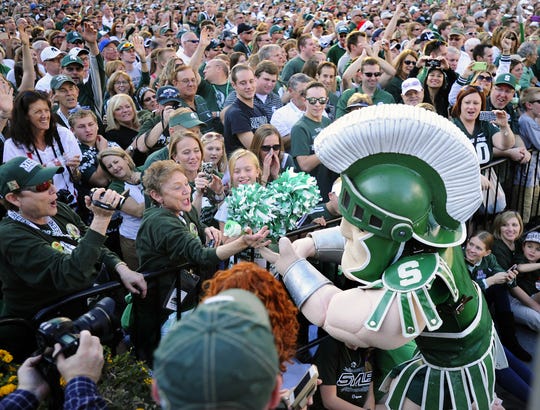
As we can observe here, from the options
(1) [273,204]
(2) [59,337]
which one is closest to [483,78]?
(1) [273,204]

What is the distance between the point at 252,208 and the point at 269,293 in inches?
48.1

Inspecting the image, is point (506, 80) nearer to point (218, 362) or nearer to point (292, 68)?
point (292, 68)

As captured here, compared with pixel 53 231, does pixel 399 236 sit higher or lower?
higher

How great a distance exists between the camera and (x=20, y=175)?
3.28 metres

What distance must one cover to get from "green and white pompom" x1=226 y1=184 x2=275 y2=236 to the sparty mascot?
1.98 ft

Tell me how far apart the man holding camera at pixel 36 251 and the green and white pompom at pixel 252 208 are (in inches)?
24.4

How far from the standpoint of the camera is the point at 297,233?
3.91 meters

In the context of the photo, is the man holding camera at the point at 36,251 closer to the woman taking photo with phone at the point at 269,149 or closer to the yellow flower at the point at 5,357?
the yellow flower at the point at 5,357

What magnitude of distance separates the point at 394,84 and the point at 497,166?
300 cm

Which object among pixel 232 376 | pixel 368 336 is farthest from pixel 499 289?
pixel 232 376

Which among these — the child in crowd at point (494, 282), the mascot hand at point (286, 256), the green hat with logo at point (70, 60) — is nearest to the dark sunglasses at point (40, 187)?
the mascot hand at point (286, 256)

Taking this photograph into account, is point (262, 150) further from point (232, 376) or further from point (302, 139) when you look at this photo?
point (232, 376)

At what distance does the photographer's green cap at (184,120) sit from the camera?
524 centimetres

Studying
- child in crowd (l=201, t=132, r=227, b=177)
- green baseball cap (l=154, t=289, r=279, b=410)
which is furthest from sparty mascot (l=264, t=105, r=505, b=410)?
child in crowd (l=201, t=132, r=227, b=177)
